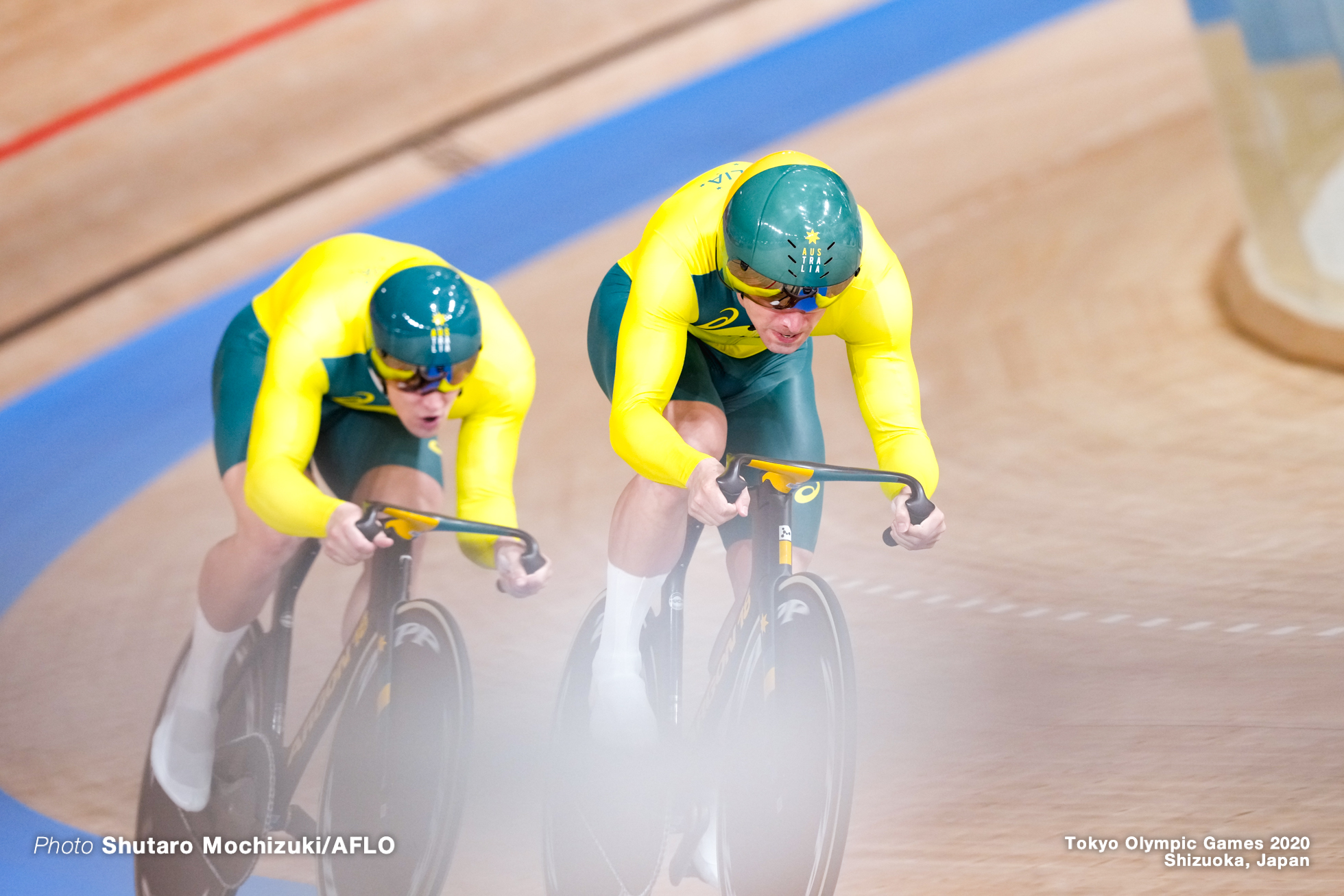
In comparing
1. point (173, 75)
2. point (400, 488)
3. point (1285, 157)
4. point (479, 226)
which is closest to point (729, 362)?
point (400, 488)

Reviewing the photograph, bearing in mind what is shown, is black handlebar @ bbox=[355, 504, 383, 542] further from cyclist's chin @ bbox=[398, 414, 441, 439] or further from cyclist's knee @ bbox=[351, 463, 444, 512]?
cyclist's knee @ bbox=[351, 463, 444, 512]

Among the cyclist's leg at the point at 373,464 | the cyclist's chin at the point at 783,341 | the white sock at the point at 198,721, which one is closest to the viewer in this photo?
the cyclist's chin at the point at 783,341

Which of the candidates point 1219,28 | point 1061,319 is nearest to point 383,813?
point 1061,319

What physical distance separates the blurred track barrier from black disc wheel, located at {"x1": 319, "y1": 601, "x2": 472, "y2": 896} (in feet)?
10.5

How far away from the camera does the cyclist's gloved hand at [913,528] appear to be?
1790mm

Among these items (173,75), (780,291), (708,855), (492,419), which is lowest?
(708,855)

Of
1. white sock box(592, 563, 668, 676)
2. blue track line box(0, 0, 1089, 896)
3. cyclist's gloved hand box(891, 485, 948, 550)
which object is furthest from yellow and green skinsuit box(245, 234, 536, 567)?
blue track line box(0, 0, 1089, 896)

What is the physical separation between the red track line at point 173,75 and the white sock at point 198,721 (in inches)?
173

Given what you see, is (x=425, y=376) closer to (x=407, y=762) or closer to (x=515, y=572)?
(x=515, y=572)

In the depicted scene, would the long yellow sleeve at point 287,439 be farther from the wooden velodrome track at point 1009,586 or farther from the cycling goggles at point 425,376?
the wooden velodrome track at point 1009,586

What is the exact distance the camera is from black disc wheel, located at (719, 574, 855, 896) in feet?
5.87

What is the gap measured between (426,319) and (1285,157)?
3550 millimetres

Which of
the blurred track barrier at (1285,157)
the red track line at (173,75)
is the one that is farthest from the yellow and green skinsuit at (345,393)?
the red track line at (173,75)

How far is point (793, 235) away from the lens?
176 cm
